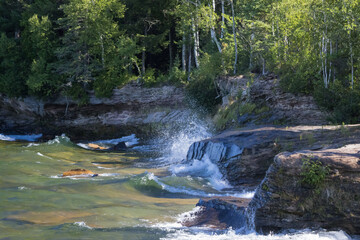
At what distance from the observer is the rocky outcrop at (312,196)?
6.81 meters

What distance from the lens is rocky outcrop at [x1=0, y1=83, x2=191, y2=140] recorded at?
30953 millimetres

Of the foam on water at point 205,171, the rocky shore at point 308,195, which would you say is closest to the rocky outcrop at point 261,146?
the foam on water at point 205,171

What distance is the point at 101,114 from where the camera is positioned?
3334cm

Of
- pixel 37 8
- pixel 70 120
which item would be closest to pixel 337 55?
pixel 70 120

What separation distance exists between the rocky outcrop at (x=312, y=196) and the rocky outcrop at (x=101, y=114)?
71.6ft

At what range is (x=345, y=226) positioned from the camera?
678 centimetres

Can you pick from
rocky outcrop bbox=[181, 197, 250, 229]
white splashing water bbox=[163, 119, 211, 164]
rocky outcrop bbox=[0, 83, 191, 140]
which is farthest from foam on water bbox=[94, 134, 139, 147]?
rocky outcrop bbox=[181, 197, 250, 229]

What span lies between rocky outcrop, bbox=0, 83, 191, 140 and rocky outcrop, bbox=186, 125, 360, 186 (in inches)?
606

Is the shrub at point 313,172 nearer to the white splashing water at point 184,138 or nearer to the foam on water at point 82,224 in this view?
the foam on water at point 82,224

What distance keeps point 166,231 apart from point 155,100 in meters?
24.6

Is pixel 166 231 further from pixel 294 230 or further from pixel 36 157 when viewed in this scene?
pixel 36 157

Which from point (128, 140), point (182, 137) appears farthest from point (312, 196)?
point (128, 140)

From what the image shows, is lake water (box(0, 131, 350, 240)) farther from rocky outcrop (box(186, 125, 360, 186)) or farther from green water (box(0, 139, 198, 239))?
rocky outcrop (box(186, 125, 360, 186))

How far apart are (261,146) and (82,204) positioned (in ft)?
19.2
